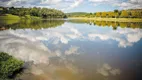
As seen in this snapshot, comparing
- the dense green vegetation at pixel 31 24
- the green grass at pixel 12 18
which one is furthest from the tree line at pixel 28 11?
the dense green vegetation at pixel 31 24

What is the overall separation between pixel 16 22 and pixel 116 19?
716 cm

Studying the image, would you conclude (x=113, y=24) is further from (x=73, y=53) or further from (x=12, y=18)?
(x=73, y=53)

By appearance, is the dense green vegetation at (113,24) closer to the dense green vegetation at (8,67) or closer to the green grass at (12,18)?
the green grass at (12,18)

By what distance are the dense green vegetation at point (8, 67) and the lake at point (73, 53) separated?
0.27m

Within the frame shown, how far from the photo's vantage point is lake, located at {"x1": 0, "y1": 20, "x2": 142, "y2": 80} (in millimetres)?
6531

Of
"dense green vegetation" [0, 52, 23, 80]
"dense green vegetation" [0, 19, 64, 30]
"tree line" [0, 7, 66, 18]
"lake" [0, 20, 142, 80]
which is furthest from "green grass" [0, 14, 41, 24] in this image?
"dense green vegetation" [0, 52, 23, 80]

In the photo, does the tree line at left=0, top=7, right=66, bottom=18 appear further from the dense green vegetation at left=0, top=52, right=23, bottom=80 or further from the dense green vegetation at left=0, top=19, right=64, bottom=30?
the dense green vegetation at left=0, top=52, right=23, bottom=80

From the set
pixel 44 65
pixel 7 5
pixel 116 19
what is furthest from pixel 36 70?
pixel 116 19

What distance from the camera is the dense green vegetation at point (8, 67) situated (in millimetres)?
5910

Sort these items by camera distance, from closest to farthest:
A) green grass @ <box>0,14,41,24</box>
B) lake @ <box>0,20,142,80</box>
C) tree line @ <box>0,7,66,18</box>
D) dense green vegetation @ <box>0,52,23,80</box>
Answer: dense green vegetation @ <box>0,52,23,80</box> → lake @ <box>0,20,142,80</box> → tree line @ <box>0,7,66,18</box> → green grass @ <box>0,14,41,24</box>

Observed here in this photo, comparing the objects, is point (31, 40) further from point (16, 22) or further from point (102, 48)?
point (16, 22)

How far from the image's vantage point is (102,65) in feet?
24.4

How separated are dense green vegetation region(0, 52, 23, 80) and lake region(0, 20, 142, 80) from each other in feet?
0.87

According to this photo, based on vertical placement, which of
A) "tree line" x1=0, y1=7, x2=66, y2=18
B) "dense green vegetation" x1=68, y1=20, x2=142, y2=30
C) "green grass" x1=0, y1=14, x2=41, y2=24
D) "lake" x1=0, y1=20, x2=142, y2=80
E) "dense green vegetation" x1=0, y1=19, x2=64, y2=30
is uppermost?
"tree line" x1=0, y1=7, x2=66, y2=18
